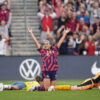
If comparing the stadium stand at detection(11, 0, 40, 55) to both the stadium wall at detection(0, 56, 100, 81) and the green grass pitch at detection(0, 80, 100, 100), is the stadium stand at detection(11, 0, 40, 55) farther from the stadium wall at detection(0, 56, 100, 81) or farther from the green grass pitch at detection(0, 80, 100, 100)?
the green grass pitch at detection(0, 80, 100, 100)

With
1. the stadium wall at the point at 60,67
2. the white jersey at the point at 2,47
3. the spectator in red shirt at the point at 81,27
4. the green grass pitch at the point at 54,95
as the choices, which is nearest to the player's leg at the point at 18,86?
the green grass pitch at the point at 54,95

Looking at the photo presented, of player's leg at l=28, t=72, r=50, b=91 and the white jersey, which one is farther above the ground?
player's leg at l=28, t=72, r=50, b=91

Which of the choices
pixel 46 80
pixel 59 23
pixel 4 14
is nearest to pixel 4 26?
pixel 4 14

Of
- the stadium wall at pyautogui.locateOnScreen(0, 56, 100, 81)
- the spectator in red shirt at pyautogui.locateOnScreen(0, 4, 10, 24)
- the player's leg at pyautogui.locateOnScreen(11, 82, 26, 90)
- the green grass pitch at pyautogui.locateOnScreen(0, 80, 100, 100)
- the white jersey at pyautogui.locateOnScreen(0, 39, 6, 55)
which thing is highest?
the spectator in red shirt at pyautogui.locateOnScreen(0, 4, 10, 24)

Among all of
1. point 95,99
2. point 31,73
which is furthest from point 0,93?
point 31,73

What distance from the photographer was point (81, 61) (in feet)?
71.1

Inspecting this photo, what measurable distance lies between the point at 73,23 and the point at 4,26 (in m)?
3.24

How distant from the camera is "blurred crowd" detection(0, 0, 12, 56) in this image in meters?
21.5

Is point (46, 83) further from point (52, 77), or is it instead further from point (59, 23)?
point (59, 23)

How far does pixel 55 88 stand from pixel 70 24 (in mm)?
8654

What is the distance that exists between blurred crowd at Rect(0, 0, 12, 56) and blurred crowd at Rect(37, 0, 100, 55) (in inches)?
60.1

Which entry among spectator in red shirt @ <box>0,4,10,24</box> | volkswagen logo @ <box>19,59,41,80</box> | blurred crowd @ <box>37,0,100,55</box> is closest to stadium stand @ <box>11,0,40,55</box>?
blurred crowd @ <box>37,0,100,55</box>

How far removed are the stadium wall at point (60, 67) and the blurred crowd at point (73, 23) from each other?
25.2 inches

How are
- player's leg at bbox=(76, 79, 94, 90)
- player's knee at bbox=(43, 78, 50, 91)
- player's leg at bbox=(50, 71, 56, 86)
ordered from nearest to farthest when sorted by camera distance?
player's leg at bbox=(76, 79, 94, 90), player's knee at bbox=(43, 78, 50, 91), player's leg at bbox=(50, 71, 56, 86)
